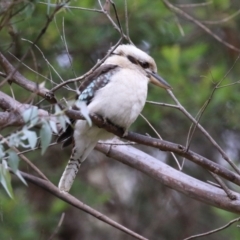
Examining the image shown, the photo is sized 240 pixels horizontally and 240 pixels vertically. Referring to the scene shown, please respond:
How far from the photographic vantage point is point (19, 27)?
4.25m

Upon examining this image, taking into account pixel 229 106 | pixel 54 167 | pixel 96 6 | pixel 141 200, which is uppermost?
pixel 96 6

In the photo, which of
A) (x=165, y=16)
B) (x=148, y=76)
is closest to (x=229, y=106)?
(x=165, y=16)

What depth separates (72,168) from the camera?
3.12 m

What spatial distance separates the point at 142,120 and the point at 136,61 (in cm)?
177

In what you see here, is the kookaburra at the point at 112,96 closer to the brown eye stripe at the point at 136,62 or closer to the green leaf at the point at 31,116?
the brown eye stripe at the point at 136,62

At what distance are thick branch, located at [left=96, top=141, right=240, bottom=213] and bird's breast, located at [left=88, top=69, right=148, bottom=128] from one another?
134 mm

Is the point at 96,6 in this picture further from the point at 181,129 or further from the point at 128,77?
the point at 128,77

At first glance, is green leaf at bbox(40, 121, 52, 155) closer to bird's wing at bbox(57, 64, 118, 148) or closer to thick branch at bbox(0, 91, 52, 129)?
thick branch at bbox(0, 91, 52, 129)

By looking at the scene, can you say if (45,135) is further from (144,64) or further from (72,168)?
(144,64)

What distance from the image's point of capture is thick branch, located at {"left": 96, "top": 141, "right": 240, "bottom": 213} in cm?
287

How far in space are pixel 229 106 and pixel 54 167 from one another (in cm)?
138

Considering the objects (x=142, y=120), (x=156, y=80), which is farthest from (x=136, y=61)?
(x=142, y=120)

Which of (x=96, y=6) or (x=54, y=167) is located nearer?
(x=96, y=6)

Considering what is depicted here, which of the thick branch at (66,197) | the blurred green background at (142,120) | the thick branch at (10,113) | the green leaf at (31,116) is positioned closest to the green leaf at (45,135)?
the green leaf at (31,116)
